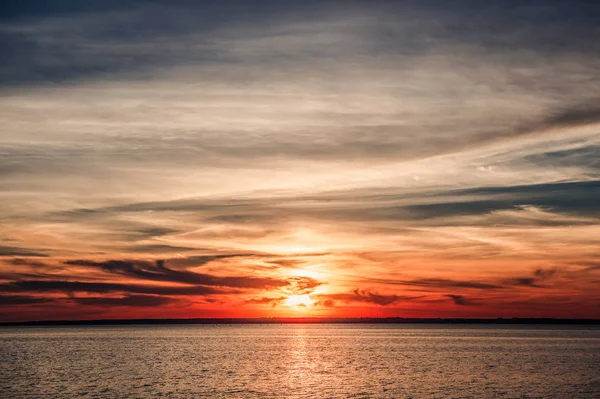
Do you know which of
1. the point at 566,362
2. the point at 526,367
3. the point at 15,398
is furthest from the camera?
the point at 566,362

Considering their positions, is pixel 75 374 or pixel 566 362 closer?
pixel 75 374

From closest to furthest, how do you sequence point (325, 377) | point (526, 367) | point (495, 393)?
point (495, 393), point (325, 377), point (526, 367)

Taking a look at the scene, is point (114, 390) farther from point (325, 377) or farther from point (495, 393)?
point (495, 393)

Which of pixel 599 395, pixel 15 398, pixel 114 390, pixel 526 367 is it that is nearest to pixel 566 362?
pixel 526 367

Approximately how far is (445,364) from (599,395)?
5182cm

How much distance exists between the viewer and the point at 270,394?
85.6 meters

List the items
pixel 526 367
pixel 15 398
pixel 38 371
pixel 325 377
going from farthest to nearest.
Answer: pixel 526 367 < pixel 38 371 < pixel 325 377 < pixel 15 398

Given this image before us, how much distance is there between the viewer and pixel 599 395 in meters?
85.2

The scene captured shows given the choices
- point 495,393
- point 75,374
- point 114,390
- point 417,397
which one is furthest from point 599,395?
point 75,374

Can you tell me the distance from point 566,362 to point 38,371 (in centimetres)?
10267

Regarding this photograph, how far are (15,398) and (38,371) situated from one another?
1460 inches

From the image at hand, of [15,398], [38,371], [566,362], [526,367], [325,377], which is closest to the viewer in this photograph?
[15,398]

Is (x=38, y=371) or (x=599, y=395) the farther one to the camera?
(x=38, y=371)

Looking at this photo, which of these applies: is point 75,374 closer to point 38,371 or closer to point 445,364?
point 38,371
